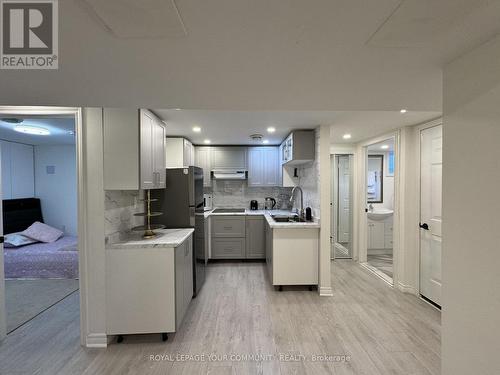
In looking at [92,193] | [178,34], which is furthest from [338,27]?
[92,193]

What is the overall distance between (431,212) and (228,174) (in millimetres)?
3278

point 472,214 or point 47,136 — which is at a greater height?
point 47,136

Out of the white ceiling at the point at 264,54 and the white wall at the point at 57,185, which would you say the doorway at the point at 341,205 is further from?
the white wall at the point at 57,185

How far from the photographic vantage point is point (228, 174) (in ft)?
15.0

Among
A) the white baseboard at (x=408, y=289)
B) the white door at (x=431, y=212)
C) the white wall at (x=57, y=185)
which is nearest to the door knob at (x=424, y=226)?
the white door at (x=431, y=212)

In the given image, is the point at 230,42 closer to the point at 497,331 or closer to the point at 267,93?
the point at 267,93

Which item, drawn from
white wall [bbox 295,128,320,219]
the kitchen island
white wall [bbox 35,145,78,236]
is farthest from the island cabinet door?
white wall [bbox 35,145,78,236]

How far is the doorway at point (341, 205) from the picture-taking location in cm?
455

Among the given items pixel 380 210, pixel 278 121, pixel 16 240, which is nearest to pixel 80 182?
pixel 278 121

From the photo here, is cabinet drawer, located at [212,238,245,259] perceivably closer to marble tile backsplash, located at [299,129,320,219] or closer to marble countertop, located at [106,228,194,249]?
marble tile backsplash, located at [299,129,320,219]

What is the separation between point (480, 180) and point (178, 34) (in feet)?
4.20

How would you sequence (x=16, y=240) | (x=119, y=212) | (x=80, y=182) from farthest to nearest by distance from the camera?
(x=16, y=240) < (x=119, y=212) < (x=80, y=182)

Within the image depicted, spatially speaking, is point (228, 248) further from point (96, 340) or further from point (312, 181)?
point (96, 340)

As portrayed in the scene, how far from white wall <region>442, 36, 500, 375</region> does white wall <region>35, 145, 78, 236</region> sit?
6.09 meters
